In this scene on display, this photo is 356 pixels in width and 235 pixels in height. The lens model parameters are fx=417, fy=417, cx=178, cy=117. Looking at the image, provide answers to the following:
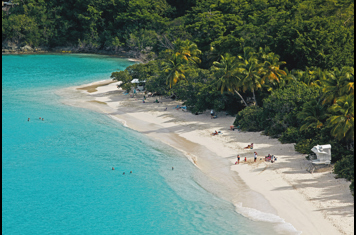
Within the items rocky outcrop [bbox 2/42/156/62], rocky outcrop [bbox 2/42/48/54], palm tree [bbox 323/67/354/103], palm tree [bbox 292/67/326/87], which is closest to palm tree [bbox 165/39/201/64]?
palm tree [bbox 292/67/326/87]

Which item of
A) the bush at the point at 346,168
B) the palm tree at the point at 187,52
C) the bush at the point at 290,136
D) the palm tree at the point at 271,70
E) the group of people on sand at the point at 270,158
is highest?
the palm tree at the point at 187,52

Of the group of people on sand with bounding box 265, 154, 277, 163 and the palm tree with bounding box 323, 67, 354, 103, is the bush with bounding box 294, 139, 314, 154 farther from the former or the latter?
the palm tree with bounding box 323, 67, 354, 103

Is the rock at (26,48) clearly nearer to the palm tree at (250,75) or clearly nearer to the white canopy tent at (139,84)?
the white canopy tent at (139,84)

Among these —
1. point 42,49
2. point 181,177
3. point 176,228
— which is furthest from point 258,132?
point 42,49

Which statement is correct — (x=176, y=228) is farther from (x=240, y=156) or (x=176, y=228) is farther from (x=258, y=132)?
(x=258, y=132)

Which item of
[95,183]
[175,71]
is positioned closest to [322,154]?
[95,183]

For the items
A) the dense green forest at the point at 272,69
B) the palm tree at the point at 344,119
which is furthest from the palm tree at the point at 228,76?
the palm tree at the point at 344,119
